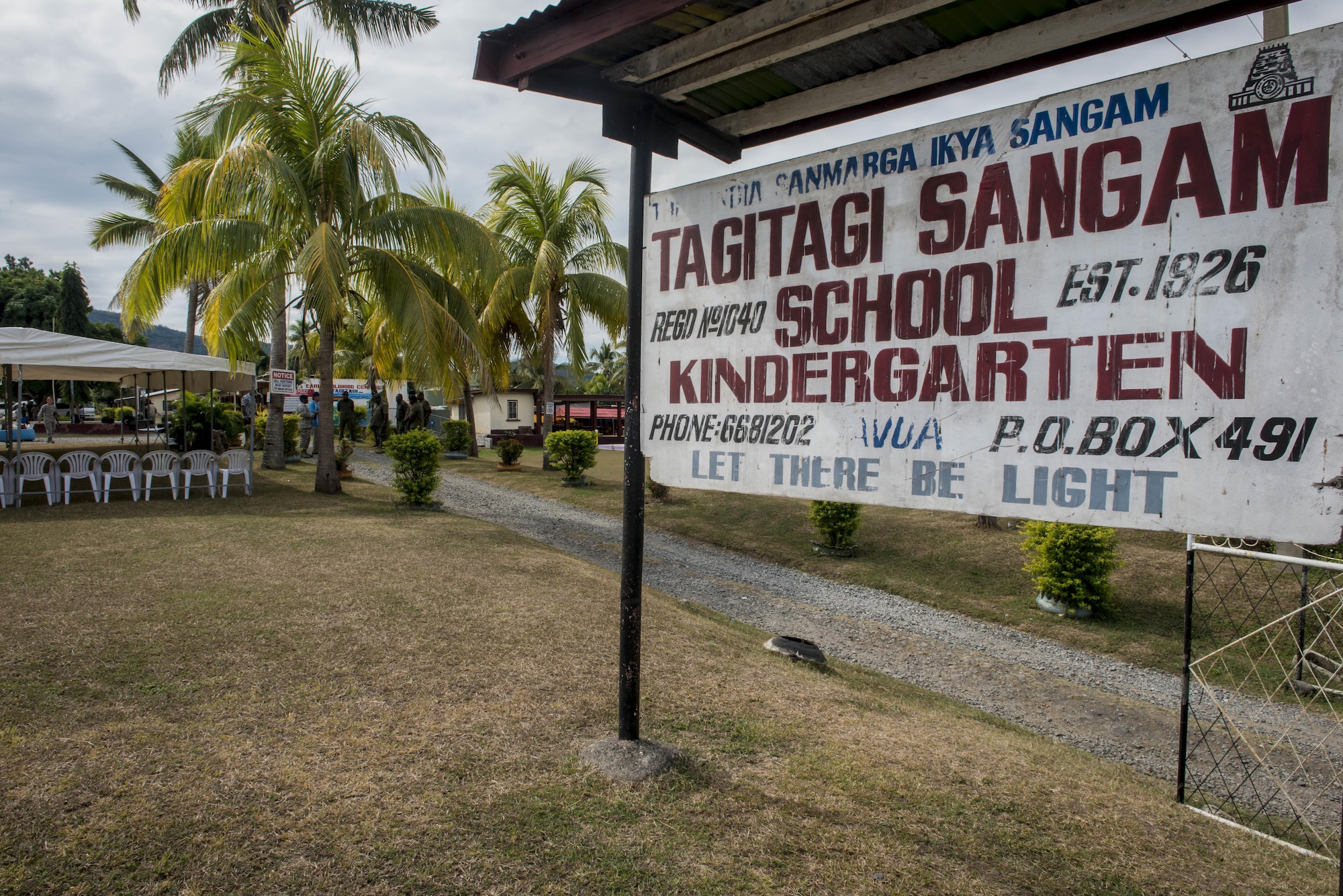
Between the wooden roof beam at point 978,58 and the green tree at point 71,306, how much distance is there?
192 ft

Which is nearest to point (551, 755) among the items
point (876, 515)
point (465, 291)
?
point (876, 515)

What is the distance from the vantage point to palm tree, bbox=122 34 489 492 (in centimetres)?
1119

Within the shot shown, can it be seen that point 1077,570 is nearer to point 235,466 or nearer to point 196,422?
point 235,466

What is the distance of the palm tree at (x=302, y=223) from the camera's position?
11.2m

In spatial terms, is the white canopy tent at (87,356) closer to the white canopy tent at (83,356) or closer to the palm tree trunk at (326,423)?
the white canopy tent at (83,356)

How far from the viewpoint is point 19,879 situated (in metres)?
2.39

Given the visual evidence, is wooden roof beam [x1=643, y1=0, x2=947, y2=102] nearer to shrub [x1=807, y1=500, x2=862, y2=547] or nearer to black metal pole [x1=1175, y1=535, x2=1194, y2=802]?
black metal pole [x1=1175, y1=535, x2=1194, y2=802]

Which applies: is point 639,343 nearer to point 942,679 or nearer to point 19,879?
point 19,879

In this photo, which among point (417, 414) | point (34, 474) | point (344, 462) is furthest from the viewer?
point (417, 414)

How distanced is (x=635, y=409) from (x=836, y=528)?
8469 millimetres

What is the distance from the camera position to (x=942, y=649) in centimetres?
755

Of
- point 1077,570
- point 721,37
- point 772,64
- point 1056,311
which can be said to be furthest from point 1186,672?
point 1077,570

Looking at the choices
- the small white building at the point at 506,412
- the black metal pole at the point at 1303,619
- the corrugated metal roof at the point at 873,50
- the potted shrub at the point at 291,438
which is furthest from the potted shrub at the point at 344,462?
the black metal pole at the point at 1303,619

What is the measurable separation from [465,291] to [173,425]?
8.24 meters
